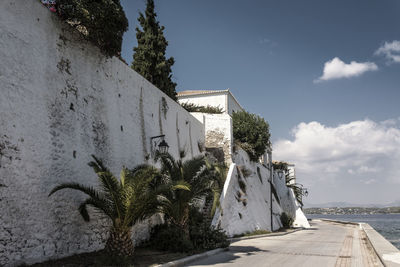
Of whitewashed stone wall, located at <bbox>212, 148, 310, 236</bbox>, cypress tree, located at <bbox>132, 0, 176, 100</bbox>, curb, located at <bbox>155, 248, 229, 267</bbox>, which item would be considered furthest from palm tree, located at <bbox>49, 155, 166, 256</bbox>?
cypress tree, located at <bbox>132, 0, 176, 100</bbox>

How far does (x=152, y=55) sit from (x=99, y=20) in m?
11.7

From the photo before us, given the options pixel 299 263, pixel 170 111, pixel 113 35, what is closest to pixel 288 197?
pixel 170 111

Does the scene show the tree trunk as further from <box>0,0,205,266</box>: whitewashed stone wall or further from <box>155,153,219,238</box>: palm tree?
<box>155,153,219,238</box>: palm tree

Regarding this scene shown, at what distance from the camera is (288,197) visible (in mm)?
43250

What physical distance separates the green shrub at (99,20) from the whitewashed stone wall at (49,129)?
0.40 m

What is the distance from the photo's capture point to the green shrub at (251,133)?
28.0m

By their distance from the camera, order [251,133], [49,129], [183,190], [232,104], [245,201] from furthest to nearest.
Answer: [232,104]
[251,133]
[245,201]
[183,190]
[49,129]

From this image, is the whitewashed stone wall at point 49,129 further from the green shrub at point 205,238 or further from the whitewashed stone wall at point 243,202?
the whitewashed stone wall at point 243,202

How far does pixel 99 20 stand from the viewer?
9.95 meters

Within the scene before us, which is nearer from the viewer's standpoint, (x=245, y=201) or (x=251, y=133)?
(x=245, y=201)

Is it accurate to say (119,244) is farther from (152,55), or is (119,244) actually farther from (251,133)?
(251,133)

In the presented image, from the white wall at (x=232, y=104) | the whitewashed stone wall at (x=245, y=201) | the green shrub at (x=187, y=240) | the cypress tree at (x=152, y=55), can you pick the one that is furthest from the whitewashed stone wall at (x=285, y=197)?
the green shrub at (x=187, y=240)

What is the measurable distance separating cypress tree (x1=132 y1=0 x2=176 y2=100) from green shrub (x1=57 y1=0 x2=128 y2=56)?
10.1 metres

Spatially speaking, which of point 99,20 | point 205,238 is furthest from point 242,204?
point 99,20
